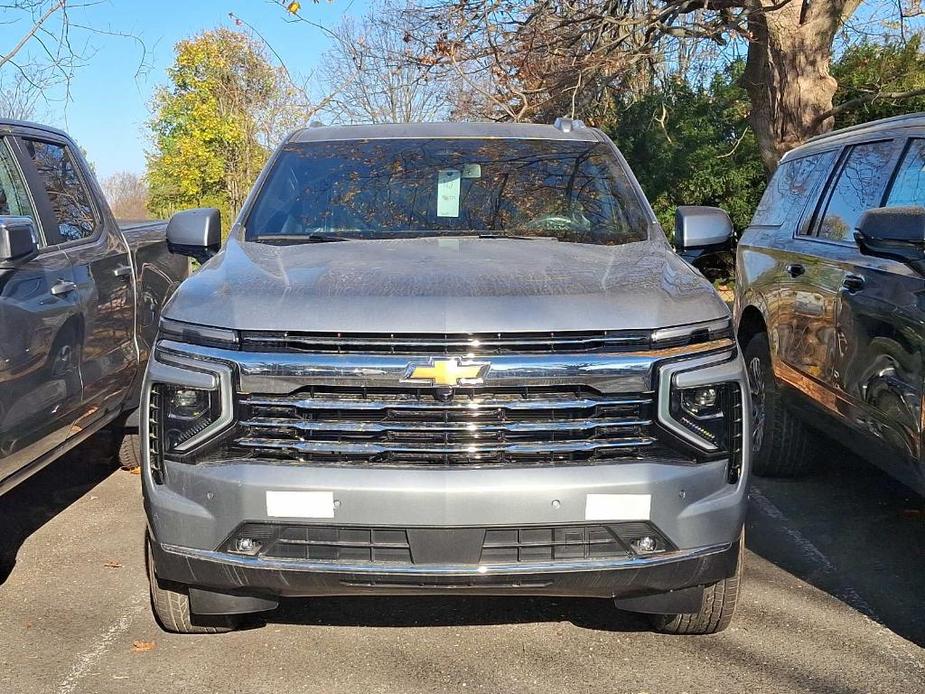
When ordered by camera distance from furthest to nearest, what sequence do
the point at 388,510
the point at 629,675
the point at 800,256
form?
the point at 800,256, the point at 629,675, the point at 388,510

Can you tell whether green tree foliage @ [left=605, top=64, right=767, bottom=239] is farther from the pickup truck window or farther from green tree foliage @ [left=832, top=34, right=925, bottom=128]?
the pickup truck window

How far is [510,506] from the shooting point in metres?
2.85

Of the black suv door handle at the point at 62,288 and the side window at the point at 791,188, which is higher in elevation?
the side window at the point at 791,188

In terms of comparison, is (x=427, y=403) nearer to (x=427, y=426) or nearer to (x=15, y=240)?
(x=427, y=426)

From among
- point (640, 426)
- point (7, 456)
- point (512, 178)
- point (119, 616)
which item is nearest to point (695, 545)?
point (640, 426)

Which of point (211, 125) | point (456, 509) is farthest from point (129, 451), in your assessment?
point (211, 125)

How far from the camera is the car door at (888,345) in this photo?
357cm

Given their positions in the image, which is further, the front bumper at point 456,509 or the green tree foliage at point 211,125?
the green tree foliage at point 211,125

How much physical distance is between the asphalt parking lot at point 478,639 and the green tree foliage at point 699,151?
471 inches

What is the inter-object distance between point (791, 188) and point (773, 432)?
4.73ft

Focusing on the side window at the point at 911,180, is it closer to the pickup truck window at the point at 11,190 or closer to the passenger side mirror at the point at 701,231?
the passenger side mirror at the point at 701,231

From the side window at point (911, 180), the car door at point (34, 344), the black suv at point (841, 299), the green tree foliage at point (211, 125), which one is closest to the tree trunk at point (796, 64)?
the black suv at point (841, 299)

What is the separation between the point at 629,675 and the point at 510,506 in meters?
0.91

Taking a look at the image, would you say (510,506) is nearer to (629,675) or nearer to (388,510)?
(388,510)
